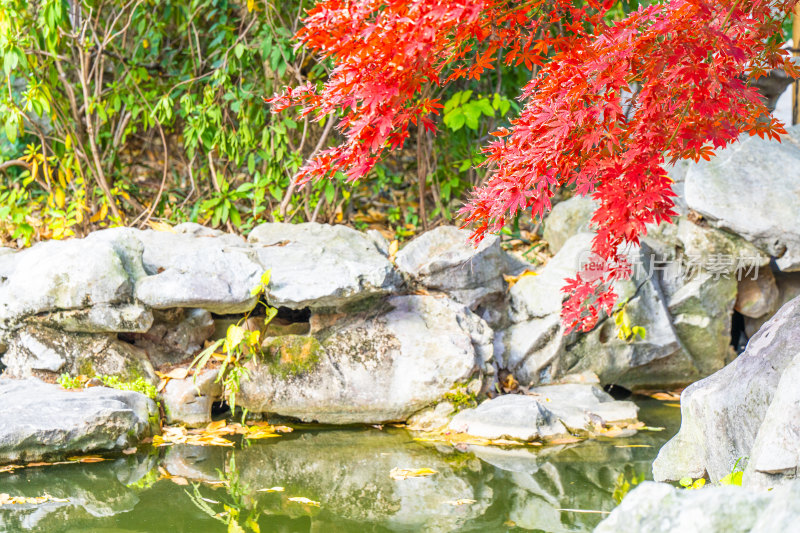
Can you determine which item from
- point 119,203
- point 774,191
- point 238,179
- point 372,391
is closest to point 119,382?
point 372,391

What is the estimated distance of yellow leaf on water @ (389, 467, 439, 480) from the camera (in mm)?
3410

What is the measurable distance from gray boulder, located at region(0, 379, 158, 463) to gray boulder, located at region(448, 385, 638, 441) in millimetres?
1716

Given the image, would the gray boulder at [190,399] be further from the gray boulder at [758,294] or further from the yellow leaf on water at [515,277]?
the gray boulder at [758,294]

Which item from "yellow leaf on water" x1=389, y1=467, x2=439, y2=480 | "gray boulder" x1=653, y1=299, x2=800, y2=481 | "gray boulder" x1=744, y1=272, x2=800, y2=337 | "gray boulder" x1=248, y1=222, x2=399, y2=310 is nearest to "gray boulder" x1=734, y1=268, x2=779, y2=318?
"gray boulder" x1=744, y1=272, x2=800, y2=337

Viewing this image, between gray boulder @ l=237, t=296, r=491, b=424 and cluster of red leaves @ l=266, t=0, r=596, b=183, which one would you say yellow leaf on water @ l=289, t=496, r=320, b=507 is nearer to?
gray boulder @ l=237, t=296, r=491, b=424

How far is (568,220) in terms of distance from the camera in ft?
18.7

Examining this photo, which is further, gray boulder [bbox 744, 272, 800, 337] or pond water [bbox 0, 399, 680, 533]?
gray boulder [bbox 744, 272, 800, 337]

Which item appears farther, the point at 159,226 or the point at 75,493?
the point at 159,226

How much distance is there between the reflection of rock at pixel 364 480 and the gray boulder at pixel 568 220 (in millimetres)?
2358

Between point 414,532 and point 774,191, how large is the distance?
365 cm

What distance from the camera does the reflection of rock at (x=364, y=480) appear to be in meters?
2.96

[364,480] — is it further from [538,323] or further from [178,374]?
[538,323]

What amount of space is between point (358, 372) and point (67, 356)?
67.5 inches

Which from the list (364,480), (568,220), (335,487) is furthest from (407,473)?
(568,220)
